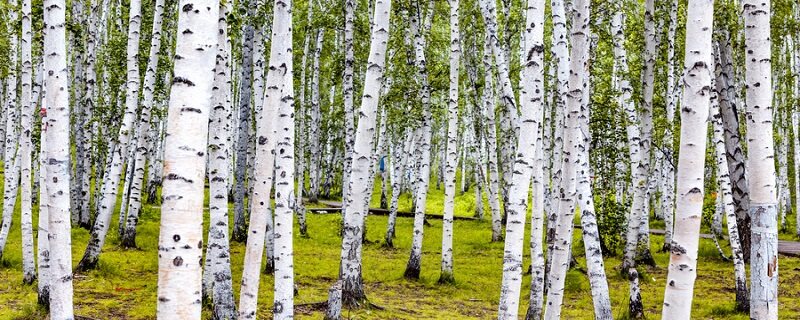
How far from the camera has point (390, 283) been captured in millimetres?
15258

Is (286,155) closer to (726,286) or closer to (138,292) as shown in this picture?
(138,292)

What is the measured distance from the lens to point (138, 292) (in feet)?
40.9

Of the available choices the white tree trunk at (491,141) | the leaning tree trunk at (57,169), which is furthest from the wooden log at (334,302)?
the white tree trunk at (491,141)

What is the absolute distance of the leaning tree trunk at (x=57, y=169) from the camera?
7188 millimetres

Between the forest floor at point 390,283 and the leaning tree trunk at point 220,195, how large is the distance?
1489mm

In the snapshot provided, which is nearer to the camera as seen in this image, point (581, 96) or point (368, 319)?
point (581, 96)

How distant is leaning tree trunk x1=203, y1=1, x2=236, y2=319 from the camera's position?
8.85 meters

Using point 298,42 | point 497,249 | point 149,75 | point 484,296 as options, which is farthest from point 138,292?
point 298,42

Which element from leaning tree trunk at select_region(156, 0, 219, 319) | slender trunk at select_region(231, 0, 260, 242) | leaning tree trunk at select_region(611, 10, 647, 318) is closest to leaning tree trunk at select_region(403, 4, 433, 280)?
slender trunk at select_region(231, 0, 260, 242)

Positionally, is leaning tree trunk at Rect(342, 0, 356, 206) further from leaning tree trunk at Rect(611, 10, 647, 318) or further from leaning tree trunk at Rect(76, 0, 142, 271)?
leaning tree trunk at Rect(611, 10, 647, 318)

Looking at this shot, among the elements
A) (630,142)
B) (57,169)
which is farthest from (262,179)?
(630,142)

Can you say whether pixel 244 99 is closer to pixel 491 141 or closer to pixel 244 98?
pixel 244 98

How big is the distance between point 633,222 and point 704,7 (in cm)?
1205

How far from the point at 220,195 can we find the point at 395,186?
1248 centimetres
